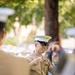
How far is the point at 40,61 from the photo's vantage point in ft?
7.77

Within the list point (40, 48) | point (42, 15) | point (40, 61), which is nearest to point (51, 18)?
point (40, 48)

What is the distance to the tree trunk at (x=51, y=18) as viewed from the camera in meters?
5.94

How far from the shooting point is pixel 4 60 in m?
1.55

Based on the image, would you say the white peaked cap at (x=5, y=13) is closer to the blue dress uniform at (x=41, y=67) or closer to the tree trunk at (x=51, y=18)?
the blue dress uniform at (x=41, y=67)

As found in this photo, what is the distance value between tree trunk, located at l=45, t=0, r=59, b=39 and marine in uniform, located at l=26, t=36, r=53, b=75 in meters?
2.86

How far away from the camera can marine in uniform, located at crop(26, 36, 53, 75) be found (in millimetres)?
2207

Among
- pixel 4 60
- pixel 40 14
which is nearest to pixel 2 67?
pixel 4 60

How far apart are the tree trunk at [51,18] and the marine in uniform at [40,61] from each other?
2.86m

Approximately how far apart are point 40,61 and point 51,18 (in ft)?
12.0

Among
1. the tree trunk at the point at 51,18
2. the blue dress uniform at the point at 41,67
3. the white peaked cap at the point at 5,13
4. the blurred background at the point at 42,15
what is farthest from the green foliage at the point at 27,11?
the white peaked cap at the point at 5,13

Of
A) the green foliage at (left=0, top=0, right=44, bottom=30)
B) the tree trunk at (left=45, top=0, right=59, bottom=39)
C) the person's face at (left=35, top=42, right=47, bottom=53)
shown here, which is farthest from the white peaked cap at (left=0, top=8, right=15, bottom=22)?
the green foliage at (left=0, top=0, right=44, bottom=30)

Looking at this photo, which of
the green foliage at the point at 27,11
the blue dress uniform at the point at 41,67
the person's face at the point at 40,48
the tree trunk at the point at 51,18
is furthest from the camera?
the green foliage at the point at 27,11

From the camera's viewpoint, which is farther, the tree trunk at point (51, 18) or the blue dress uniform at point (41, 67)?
the tree trunk at point (51, 18)

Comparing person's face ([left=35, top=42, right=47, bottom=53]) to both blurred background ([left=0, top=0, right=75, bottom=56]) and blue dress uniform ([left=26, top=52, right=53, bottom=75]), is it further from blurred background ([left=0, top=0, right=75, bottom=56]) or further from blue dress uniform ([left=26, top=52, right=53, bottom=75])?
blurred background ([left=0, top=0, right=75, bottom=56])
